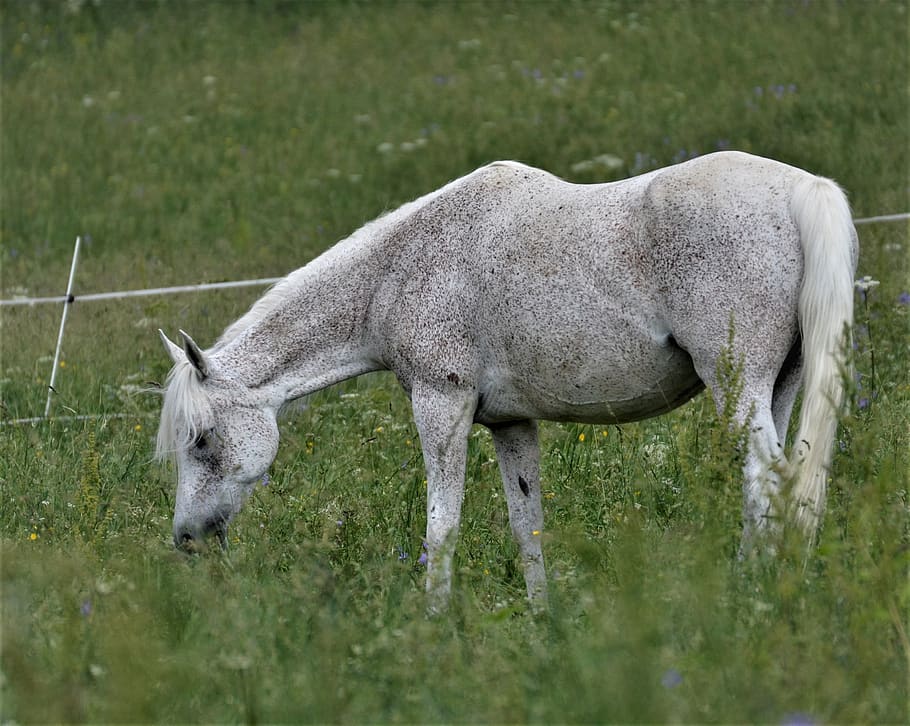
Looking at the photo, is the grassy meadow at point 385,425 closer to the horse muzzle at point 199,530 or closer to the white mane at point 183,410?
the horse muzzle at point 199,530

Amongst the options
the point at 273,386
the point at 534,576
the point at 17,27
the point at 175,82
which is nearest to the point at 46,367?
the point at 273,386

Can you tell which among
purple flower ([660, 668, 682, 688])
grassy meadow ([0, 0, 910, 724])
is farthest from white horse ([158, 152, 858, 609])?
purple flower ([660, 668, 682, 688])

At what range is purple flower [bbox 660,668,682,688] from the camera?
304 cm

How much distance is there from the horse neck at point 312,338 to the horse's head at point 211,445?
0.08m

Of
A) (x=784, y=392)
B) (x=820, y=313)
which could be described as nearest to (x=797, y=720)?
(x=820, y=313)

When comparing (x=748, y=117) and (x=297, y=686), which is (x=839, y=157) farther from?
(x=297, y=686)

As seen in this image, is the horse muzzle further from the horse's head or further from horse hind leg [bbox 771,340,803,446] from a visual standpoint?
horse hind leg [bbox 771,340,803,446]

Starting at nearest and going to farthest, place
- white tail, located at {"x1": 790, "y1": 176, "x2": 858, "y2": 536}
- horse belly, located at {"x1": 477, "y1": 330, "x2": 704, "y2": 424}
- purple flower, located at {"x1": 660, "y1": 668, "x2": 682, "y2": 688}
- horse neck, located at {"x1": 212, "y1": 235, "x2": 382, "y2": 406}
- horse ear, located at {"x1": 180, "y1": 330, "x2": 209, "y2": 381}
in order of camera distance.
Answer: purple flower, located at {"x1": 660, "y1": 668, "x2": 682, "y2": 688}, white tail, located at {"x1": 790, "y1": 176, "x2": 858, "y2": 536}, horse belly, located at {"x1": 477, "y1": 330, "x2": 704, "y2": 424}, horse ear, located at {"x1": 180, "y1": 330, "x2": 209, "y2": 381}, horse neck, located at {"x1": 212, "y1": 235, "x2": 382, "y2": 406}

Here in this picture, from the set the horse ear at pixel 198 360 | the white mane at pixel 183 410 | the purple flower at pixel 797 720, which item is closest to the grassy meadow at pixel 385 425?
the purple flower at pixel 797 720

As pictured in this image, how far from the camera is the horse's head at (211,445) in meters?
5.23

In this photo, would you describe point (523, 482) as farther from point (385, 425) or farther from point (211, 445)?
point (385, 425)

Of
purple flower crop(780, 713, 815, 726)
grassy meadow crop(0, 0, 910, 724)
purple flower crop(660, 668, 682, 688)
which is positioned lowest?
grassy meadow crop(0, 0, 910, 724)

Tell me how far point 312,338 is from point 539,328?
1.01 metres

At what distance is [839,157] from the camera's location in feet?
38.2
